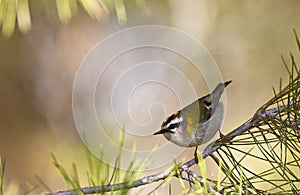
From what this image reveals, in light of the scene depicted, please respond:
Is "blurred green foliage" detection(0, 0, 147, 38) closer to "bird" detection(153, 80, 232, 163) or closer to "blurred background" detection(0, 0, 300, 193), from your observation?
"bird" detection(153, 80, 232, 163)

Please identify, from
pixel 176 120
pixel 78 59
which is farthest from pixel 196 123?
pixel 78 59

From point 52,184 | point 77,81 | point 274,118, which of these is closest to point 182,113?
point 274,118

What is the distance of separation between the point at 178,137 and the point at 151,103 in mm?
1479

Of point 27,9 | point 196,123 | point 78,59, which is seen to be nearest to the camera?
point 27,9

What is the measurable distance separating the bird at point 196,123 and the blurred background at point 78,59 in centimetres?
126

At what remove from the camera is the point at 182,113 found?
2.66 ft

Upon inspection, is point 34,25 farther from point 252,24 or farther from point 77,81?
point 252,24

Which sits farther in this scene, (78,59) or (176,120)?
(78,59)

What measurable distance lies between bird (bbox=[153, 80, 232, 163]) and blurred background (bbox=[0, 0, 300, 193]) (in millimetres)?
1259

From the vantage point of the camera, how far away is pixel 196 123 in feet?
2.57

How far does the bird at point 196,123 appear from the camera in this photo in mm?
731

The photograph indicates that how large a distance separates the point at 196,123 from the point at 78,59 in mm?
1619

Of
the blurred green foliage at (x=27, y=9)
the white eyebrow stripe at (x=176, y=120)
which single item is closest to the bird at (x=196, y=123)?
the white eyebrow stripe at (x=176, y=120)

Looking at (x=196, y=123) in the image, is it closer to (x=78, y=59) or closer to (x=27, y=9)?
(x=27, y=9)
